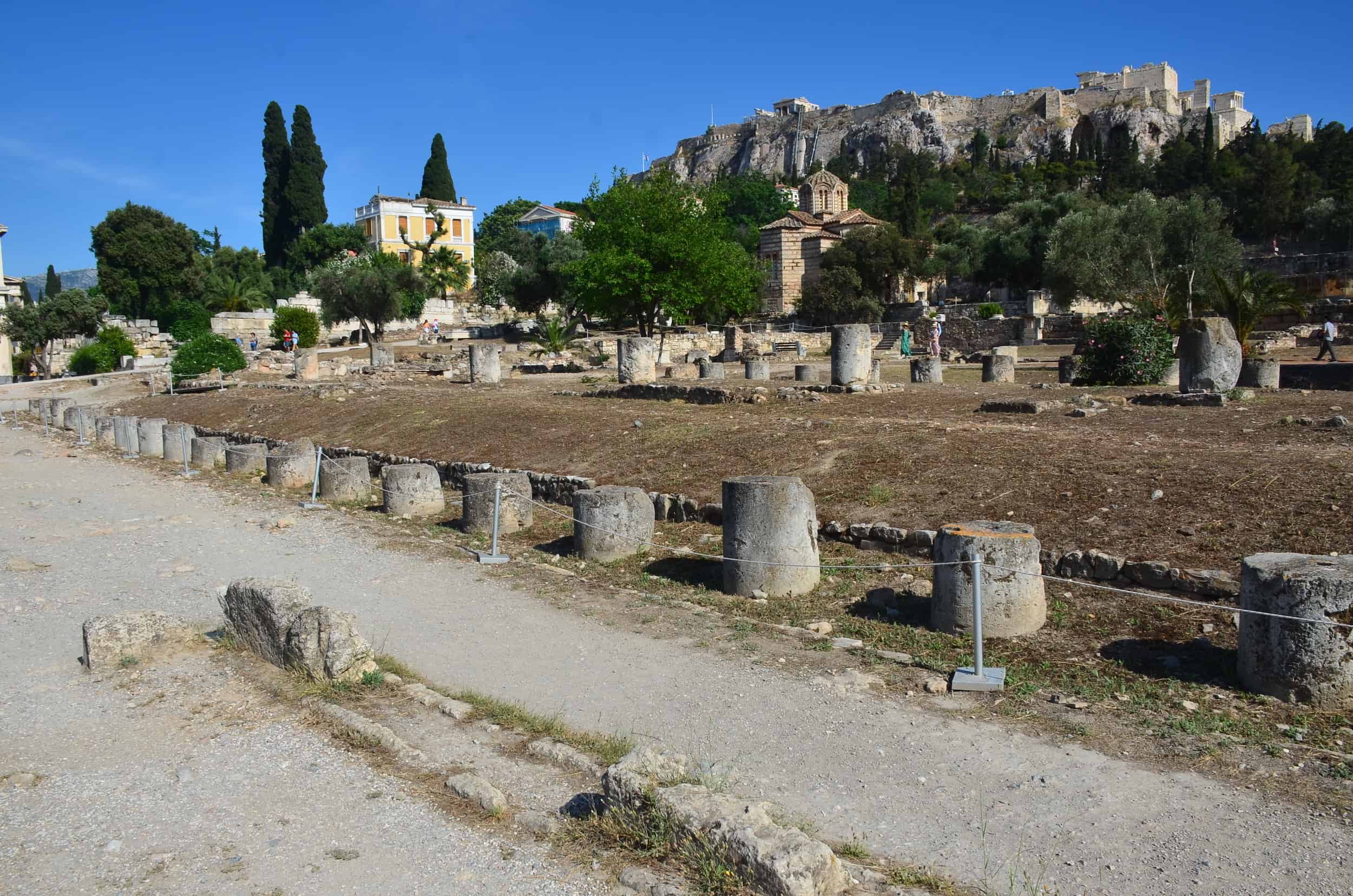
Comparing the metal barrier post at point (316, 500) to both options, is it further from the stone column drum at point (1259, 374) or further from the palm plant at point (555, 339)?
the palm plant at point (555, 339)

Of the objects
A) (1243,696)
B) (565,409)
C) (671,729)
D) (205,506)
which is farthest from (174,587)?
(565,409)

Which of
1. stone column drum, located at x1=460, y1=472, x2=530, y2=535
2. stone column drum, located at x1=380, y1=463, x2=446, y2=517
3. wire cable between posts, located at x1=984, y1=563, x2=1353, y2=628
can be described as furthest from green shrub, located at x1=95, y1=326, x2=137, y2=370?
wire cable between posts, located at x1=984, y1=563, x2=1353, y2=628

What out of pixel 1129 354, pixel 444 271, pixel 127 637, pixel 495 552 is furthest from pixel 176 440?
pixel 444 271

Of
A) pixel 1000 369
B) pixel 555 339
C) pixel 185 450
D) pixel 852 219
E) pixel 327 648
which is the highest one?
pixel 852 219

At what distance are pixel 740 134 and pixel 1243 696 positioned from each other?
137027 mm

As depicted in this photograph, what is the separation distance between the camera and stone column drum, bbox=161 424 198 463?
17375mm

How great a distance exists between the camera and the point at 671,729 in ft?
17.2

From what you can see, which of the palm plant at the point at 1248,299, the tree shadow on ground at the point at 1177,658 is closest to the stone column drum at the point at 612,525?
the tree shadow on ground at the point at 1177,658

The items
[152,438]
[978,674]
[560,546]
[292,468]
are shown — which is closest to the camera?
[978,674]

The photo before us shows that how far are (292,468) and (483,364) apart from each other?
1359 centimetres

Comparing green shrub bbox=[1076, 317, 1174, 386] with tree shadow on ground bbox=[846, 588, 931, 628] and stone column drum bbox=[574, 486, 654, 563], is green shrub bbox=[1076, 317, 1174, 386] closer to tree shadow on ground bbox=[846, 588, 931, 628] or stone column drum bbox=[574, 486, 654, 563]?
stone column drum bbox=[574, 486, 654, 563]

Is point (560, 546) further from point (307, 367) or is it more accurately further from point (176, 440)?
point (307, 367)

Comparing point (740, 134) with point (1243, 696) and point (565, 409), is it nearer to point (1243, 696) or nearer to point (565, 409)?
point (565, 409)

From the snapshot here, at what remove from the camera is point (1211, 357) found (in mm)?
15406
